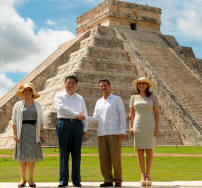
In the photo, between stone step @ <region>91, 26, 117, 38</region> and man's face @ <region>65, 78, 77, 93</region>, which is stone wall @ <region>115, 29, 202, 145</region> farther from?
man's face @ <region>65, 78, 77, 93</region>

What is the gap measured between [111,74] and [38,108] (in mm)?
17883

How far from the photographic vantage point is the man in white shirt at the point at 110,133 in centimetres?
797

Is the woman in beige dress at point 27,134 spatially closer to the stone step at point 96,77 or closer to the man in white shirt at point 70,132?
the man in white shirt at point 70,132

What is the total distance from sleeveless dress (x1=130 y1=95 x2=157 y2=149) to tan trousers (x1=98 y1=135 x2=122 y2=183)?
0.46 meters

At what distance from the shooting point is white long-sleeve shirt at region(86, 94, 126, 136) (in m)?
8.05

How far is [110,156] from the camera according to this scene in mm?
8156

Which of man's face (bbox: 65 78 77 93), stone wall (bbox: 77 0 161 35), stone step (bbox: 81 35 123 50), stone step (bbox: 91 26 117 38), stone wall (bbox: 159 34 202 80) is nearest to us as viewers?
man's face (bbox: 65 78 77 93)

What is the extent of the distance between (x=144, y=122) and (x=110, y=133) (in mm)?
743

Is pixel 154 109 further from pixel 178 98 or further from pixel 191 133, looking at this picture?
pixel 178 98

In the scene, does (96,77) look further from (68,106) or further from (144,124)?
(68,106)

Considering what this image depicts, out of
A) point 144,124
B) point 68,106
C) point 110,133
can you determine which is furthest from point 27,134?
Result: point 144,124

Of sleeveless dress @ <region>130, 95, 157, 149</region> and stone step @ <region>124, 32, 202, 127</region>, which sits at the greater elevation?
stone step @ <region>124, 32, 202, 127</region>

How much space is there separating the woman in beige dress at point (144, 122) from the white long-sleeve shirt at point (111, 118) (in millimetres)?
375

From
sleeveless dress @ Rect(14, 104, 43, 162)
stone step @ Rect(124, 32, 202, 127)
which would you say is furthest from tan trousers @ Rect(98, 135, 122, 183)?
stone step @ Rect(124, 32, 202, 127)
